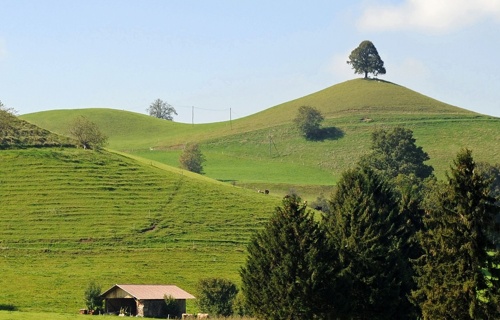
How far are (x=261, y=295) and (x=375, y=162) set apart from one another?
112 m

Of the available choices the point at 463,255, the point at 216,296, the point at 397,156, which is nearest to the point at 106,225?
the point at 216,296

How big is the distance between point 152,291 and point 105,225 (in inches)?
1437

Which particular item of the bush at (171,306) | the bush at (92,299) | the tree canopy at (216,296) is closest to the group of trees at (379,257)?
the tree canopy at (216,296)

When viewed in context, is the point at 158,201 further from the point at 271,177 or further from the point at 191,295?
the point at 271,177

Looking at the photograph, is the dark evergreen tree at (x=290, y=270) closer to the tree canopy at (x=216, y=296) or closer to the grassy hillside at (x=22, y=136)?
the tree canopy at (x=216, y=296)

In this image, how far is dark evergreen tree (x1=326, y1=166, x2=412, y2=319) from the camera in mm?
68750

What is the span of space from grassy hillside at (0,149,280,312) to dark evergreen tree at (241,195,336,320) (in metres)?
26.7

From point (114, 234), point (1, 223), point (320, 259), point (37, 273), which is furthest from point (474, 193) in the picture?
point (1, 223)

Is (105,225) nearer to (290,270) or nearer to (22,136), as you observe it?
(22,136)

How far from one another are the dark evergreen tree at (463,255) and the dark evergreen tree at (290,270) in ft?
33.0

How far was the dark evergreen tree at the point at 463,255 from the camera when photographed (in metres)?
53.4

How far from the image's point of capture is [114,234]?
124 m

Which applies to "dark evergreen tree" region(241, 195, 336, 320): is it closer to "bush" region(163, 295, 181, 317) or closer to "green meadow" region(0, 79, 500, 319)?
"bush" region(163, 295, 181, 317)

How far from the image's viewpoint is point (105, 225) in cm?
12706
